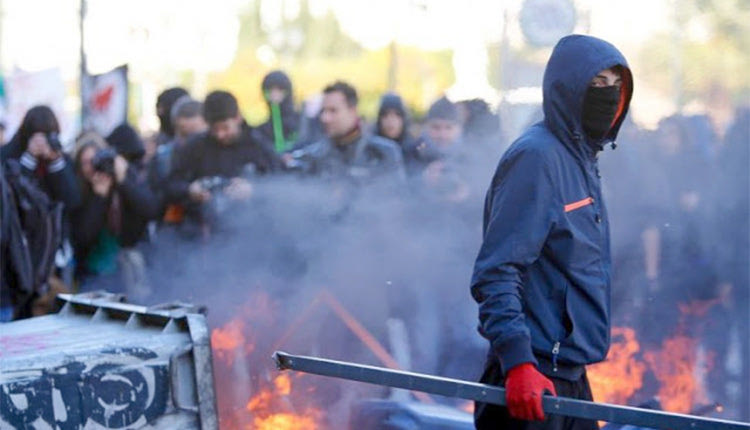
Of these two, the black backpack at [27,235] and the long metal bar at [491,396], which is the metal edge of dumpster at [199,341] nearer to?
the long metal bar at [491,396]

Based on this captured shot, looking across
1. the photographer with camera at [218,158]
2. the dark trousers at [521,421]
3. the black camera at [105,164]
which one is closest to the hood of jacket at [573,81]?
the dark trousers at [521,421]

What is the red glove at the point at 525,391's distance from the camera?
3043mm

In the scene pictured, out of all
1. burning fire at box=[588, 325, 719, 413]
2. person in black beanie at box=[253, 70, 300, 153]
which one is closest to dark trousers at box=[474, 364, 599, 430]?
burning fire at box=[588, 325, 719, 413]

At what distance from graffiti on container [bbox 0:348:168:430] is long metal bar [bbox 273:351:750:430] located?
38cm

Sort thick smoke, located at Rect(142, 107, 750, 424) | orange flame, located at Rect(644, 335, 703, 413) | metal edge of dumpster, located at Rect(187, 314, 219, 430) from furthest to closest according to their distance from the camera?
thick smoke, located at Rect(142, 107, 750, 424)
orange flame, located at Rect(644, 335, 703, 413)
metal edge of dumpster, located at Rect(187, 314, 219, 430)

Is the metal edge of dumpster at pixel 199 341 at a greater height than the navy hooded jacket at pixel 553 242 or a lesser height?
lesser

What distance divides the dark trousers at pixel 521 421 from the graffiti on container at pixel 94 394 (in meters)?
0.92

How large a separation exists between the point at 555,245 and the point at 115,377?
4.21ft

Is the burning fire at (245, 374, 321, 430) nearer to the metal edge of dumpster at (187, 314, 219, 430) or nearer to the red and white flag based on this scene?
the metal edge of dumpster at (187, 314, 219, 430)

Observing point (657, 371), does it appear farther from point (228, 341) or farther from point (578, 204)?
point (578, 204)

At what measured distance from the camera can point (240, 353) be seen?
555 cm

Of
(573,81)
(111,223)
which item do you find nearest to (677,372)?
(573,81)

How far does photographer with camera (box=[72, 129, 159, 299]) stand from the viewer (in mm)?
8547

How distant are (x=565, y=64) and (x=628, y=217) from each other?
4.44 m
